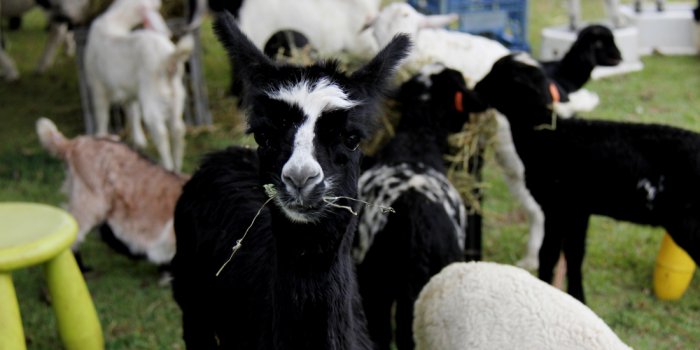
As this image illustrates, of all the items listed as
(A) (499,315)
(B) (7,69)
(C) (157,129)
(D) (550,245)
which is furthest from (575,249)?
(B) (7,69)

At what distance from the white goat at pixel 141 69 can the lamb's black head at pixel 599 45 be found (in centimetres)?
320

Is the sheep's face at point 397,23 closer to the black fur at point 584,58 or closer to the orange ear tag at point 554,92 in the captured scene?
the black fur at point 584,58

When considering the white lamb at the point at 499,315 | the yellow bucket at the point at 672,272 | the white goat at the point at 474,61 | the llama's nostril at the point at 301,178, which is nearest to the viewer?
the llama's nostril at the point at 301,178

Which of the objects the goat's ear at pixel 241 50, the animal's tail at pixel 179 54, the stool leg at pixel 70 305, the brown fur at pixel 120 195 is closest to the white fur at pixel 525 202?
the brown fur at pixel 120 195

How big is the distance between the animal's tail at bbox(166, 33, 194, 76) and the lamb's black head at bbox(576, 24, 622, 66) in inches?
124

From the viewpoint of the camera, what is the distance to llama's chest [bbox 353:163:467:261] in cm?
413

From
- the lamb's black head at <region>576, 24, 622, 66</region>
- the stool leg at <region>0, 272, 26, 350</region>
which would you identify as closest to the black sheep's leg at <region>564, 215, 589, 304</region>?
the lamb's black head at <region>576, 24, 622, 66</region>

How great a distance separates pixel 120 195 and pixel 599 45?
369cm

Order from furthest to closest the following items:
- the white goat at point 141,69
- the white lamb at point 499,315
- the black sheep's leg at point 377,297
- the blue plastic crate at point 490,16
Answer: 1. the blue plastic crate at point 490,16
2. the white goat at point 141,69
3. the black sheep's leg at point 377,297
4. the white lamb at point 499,315

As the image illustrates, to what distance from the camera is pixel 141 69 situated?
6660mm

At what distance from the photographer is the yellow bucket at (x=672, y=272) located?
4984 millimetres

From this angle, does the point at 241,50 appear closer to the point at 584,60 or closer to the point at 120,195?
the point at 120,195

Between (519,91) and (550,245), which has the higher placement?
(519,91)

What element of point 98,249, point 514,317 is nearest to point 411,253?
point 514,317
